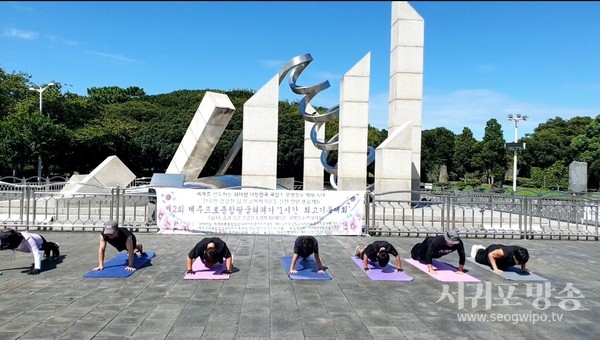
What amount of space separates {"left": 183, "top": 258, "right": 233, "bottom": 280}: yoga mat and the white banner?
367cm

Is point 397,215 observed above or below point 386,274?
above

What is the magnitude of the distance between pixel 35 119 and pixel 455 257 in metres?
29.3

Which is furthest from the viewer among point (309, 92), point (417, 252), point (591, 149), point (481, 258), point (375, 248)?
point (591, 149)

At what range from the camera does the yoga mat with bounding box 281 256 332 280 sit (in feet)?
24.4

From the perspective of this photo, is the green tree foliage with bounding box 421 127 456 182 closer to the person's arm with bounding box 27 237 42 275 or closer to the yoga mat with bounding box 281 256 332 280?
the yoga mat with bounding box 281 256 332 280

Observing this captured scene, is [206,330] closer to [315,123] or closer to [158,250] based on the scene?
[158,250]

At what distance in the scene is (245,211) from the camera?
39.5 feet

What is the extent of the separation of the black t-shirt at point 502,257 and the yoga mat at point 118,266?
6417 millimetres

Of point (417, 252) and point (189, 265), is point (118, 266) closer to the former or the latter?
point (189, 265)

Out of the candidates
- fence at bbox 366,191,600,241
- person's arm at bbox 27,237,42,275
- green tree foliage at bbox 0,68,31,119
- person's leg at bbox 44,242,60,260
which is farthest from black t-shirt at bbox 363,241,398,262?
green tree foliage at bbox 0,68,31,119

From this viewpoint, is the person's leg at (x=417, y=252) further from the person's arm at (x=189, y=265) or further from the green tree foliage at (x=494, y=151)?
the green tree foliage at (x=494, y=151)

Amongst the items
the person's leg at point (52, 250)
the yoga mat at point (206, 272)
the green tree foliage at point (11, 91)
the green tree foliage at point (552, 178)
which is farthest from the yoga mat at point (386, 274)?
the green tree foliage at point (552, 178)

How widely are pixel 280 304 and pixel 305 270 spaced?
202 centimetres

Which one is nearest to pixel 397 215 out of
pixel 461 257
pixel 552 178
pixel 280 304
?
pixel 461 257
